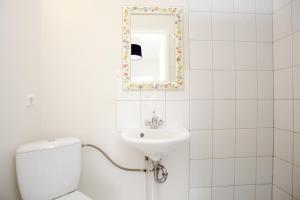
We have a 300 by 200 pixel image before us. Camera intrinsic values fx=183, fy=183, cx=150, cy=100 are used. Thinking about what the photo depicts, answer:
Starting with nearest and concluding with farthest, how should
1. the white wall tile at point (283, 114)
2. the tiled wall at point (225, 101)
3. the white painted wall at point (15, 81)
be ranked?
the white painted wall at point (15, 81)
the white wall tile at point (283, 114)
the tiled wall at point (225, 101)

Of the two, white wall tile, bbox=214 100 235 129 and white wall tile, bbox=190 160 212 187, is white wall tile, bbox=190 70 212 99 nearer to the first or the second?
white wall tile, bbox=214 100 235 129

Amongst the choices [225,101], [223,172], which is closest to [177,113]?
[225,101]

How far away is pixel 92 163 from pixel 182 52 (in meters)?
1.14

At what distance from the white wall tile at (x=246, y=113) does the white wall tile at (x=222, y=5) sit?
775 millimetres

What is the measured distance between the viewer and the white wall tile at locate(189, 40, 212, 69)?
1496 mm

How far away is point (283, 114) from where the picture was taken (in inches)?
57.4

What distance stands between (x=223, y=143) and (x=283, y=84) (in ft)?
2.19

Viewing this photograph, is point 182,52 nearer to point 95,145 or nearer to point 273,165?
point 95,145

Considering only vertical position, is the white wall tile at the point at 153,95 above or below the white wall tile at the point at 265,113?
above

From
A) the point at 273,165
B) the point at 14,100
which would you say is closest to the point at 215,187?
the point at 273,165

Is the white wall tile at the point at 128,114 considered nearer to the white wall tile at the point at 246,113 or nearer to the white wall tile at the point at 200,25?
the white wall tile at the point at 200,25

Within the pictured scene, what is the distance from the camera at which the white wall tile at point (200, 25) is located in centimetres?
150

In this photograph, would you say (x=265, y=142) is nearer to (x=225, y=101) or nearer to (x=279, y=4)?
(x=225, y=101)

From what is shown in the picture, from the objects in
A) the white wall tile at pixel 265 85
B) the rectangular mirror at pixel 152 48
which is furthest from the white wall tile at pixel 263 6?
the rectangular mirror at pixel 152 48
